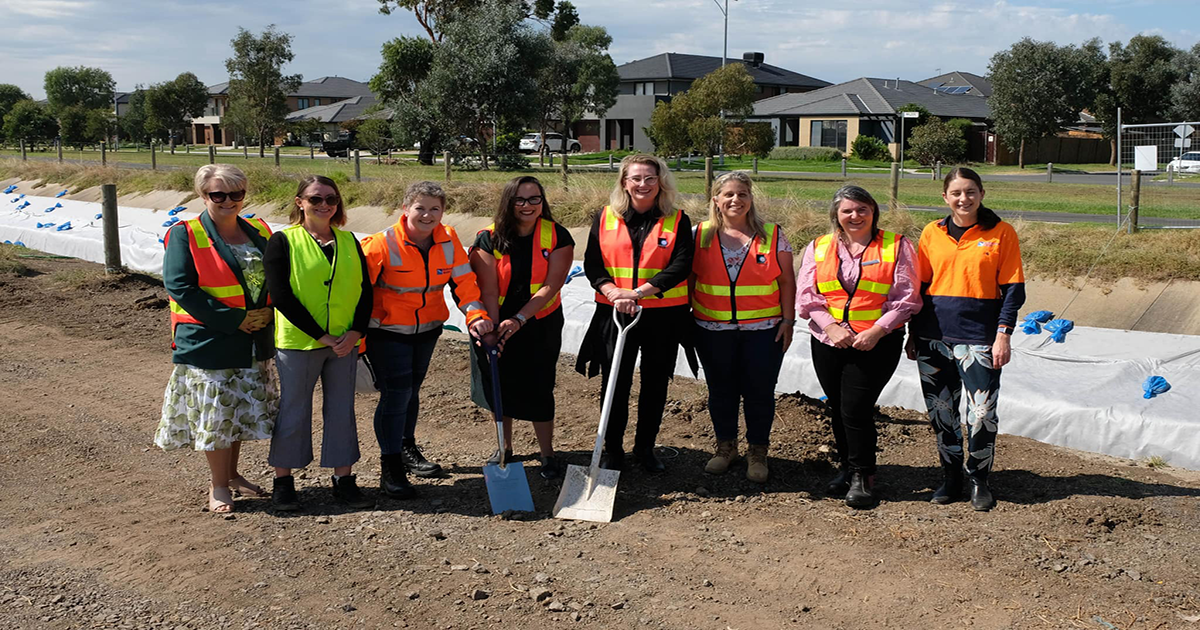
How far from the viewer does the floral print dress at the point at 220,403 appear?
15.4ft

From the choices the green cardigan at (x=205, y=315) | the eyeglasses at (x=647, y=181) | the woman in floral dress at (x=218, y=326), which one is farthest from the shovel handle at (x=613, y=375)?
the green cardigan at (x=205, y=315)

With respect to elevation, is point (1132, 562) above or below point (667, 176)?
below

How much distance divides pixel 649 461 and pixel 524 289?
46.3 inches

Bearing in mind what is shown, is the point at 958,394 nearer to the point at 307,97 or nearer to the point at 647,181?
the point at 647,181

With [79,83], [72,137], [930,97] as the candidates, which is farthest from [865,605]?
[79,83]

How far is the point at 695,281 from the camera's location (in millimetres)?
5156

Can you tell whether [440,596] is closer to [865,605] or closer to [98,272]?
[865,605]

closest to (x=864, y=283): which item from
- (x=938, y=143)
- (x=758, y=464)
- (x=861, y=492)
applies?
(x=861, y=492)

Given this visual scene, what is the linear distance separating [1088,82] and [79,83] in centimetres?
6332

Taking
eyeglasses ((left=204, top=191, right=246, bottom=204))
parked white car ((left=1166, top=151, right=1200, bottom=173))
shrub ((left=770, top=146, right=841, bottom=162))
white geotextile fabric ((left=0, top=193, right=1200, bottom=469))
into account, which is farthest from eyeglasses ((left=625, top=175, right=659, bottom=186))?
shrub ((left=770, top=146, right=841, bottom=162))

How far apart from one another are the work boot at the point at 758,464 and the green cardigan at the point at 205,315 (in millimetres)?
2526

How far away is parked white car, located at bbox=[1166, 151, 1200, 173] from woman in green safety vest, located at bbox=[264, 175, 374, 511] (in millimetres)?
14120

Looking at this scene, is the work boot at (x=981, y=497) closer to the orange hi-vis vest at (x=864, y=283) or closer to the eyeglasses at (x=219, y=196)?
the orange hi-vis vest at (x=864, y=283)

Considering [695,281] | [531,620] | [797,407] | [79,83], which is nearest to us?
[531,620]
